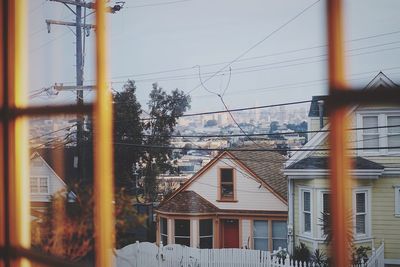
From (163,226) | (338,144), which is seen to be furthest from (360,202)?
(163,226)

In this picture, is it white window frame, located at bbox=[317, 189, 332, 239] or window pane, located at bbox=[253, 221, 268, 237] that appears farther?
window pane, located at bbox=[253, 221, 268, 237]

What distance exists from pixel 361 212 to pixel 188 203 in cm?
115

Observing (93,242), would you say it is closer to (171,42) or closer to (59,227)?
(59,227)

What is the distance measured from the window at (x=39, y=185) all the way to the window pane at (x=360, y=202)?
1.00 m

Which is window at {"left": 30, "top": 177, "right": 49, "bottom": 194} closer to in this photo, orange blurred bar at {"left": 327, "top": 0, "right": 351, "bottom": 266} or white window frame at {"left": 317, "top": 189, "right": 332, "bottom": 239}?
white window frame at {"left": 317, "top": 189, "right": 332, "bottom": 239}

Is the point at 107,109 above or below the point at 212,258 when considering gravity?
above

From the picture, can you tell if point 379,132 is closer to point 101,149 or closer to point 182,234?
point 101,149

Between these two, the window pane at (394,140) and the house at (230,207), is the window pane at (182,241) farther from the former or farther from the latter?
the window pane at (394,140)

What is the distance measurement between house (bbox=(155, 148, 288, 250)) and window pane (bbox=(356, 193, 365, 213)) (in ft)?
2.18

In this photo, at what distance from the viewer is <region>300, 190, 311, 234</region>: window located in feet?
4.65

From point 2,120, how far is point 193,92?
69 cm

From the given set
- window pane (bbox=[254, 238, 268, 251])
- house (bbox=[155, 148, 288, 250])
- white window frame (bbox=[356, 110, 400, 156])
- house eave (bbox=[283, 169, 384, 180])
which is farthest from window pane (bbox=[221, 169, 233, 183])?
white window frame (bbox=[356, 110, 400, 156])

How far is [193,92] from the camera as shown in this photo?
1.93 metres

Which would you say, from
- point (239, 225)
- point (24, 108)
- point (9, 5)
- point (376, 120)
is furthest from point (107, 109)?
point (239, 225)
